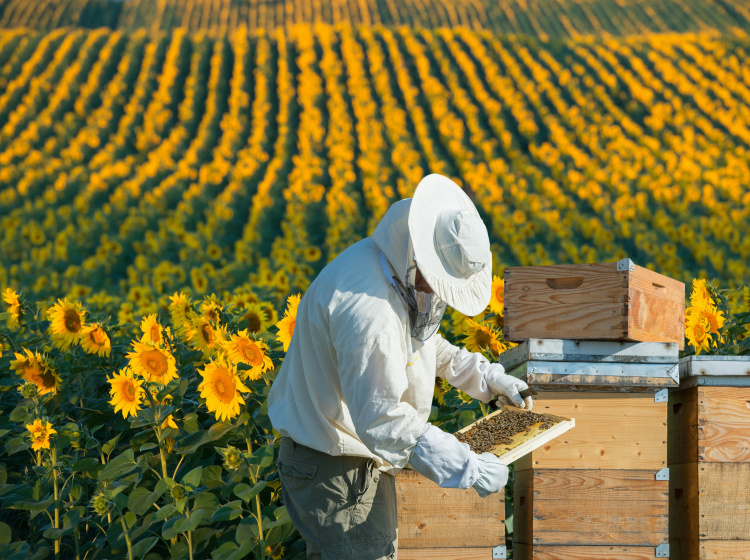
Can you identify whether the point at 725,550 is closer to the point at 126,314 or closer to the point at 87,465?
the point at 87,465

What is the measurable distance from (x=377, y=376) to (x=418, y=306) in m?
0.31

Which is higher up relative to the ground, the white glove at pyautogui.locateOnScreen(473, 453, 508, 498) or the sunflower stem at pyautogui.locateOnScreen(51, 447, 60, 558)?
the white glove at pyautogui.locateOnScreen(473, 453, 508, 498)

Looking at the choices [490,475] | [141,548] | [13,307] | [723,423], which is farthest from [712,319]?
[13,307]

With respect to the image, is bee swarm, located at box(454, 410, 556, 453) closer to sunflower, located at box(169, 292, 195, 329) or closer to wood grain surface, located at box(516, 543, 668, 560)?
wood grain surface, located at box(516, 543, 668, 560)

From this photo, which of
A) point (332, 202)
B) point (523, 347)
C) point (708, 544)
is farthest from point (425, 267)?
point (332, 202)

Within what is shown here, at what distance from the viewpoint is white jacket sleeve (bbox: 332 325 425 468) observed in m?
2.25

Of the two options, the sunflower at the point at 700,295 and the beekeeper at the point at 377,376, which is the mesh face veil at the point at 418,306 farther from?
the sunflower at the point at 700,295

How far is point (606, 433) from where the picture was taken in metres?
3.18

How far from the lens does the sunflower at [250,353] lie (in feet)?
11.5

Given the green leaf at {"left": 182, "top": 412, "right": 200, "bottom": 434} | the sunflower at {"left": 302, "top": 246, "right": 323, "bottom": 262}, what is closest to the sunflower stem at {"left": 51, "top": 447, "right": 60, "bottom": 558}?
the green leaf at {"left": 182, "top": 412, "right": 200, "bottom": 434}

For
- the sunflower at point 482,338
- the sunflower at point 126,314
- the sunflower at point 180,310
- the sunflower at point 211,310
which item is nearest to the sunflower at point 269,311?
the sunflower at point 180,310

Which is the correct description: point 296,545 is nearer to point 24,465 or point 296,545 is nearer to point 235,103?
point 24,465

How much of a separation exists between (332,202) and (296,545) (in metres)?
8.66

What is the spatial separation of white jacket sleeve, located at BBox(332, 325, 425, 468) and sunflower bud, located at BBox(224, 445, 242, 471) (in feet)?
3.65
